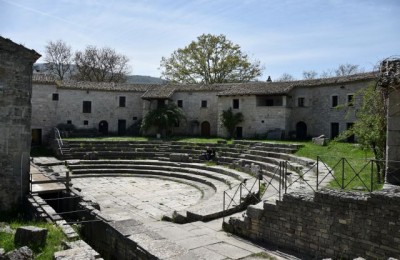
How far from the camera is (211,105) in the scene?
109 ft

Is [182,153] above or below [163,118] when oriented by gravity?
below

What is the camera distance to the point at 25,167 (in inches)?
532

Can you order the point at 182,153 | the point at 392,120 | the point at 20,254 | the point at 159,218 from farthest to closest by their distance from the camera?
the point at 182,153 → the point at 159,218 → the point at 392,120 → the point at 20,254

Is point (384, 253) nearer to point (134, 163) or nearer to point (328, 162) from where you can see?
point (328, 162)

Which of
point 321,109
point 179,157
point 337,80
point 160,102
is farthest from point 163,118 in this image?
point 337,80

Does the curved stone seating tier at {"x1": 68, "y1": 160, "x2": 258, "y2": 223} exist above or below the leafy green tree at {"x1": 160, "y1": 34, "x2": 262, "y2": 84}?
below

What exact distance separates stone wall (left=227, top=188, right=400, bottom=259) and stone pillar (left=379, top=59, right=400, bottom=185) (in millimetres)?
2024

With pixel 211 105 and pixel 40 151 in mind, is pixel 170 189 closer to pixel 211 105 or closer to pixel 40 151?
pixel 40 151

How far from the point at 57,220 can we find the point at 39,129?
21967mm

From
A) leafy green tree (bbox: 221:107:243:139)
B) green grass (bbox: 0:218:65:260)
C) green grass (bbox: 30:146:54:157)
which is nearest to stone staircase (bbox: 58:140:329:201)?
green grass (bbox: 30:146:54:157)

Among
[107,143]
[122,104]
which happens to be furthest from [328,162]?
[122,104]

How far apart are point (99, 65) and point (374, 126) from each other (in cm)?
4148

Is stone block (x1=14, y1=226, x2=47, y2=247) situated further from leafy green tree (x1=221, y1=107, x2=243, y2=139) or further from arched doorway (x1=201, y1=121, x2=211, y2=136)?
arched doorway (x1=201, y1=121, x2=211, y2=136)

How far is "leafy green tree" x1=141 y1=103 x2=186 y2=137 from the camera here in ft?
102
